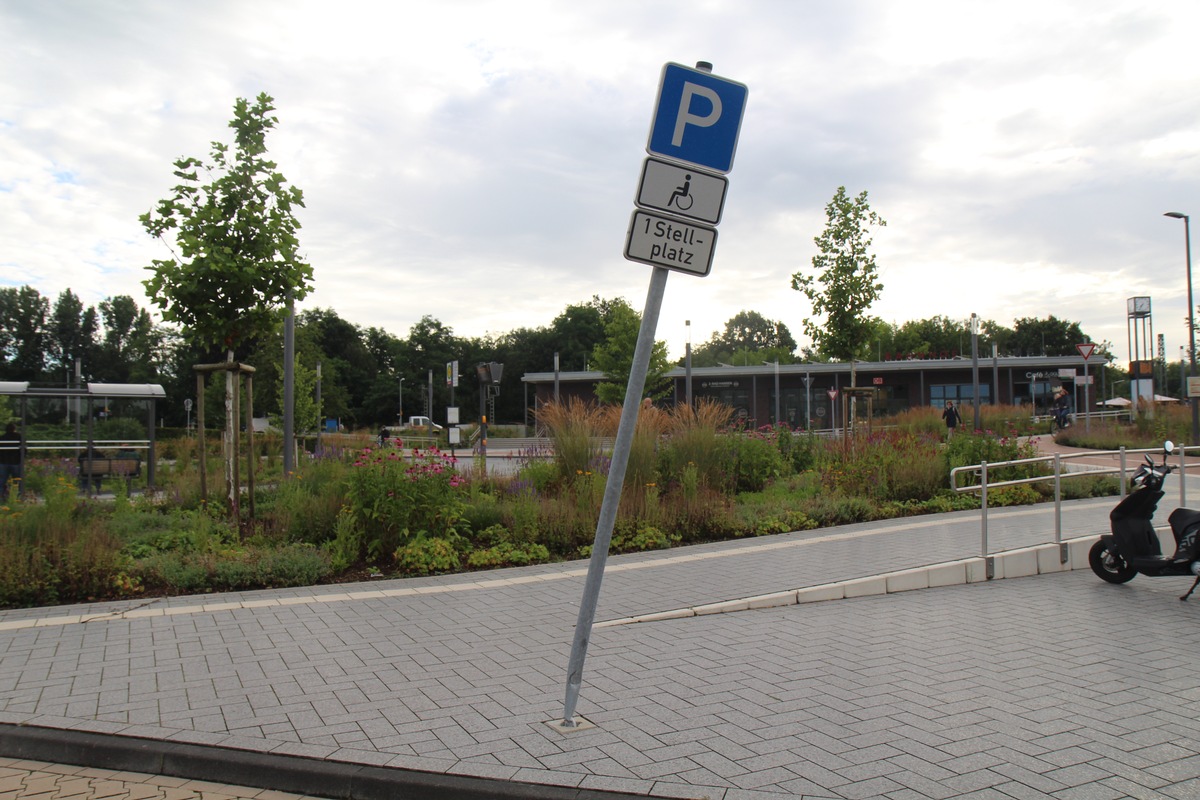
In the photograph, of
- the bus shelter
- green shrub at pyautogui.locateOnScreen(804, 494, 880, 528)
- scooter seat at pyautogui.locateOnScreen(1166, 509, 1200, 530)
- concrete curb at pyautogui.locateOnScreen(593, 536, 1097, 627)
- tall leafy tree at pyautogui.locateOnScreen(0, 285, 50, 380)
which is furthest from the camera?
tall leafy tree at pyautogui.locateOnScreen(0, 285, 50, 380)

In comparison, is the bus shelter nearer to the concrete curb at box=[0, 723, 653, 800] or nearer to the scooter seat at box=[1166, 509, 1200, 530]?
the concrete curb at box=[0, 723, 653, 800]

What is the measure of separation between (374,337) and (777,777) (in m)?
102

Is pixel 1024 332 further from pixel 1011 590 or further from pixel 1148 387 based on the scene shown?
pixel 1011 590

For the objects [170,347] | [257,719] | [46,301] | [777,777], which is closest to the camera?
[777,777]

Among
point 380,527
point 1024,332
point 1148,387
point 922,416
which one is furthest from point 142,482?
point 1024,332

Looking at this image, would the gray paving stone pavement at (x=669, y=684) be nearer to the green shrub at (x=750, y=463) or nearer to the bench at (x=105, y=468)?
the green shrub at (x=750, y=463)

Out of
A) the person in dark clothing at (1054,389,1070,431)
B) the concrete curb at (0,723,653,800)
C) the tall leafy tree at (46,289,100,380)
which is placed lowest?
the concrete curb at (0,723,653,800)

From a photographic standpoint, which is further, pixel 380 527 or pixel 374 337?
pixel 374 337

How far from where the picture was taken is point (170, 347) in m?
96.6

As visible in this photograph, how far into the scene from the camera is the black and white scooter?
727cm

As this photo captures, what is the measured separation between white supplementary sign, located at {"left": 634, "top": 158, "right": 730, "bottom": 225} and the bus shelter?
1533 centimetres

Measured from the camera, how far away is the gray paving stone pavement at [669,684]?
3873mm

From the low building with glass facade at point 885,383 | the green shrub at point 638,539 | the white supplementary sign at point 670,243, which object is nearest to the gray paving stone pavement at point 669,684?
the green shrub at point 638,539

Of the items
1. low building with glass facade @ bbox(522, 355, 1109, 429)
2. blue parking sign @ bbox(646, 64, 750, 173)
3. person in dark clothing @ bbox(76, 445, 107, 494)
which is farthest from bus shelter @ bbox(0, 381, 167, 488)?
low building with glass facade @ bbox(522, 355, 1109, 429)
